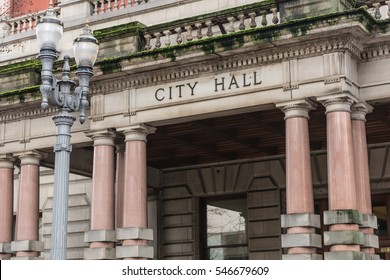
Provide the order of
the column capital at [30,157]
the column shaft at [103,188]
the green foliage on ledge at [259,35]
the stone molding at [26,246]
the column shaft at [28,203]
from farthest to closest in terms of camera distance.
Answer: the column capital at [30,157] → the column shaft at [28,203] → the stone molding at [26,246] → the column shaft at [103,188] → the green foliage on ledge at [259,35]

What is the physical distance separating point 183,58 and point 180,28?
1345mm

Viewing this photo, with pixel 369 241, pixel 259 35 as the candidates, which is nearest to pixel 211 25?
pixel 259 35

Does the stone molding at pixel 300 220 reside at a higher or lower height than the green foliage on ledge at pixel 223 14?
lower

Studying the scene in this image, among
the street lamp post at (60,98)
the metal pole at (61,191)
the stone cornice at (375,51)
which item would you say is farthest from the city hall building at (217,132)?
the metal pole at (61,191)

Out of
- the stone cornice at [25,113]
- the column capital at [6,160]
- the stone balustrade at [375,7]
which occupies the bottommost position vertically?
the column capital at [6,160]

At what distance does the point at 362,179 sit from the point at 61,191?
7.36 m

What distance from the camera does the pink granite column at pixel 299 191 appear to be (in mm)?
16172

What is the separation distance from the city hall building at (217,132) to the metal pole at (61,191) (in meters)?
5.16

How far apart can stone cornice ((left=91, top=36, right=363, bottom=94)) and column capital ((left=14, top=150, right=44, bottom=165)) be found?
2.93 m

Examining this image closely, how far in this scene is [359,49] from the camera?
17016 millimetres

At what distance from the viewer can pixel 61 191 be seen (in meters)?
13.3

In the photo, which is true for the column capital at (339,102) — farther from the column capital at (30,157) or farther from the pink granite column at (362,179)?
the column capital at (30,157)

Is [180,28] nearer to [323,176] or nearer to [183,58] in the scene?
[183,58]
